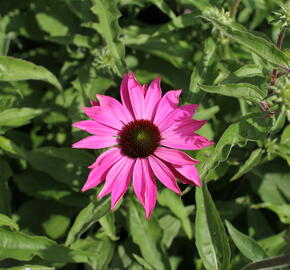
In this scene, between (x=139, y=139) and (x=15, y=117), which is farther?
(x=15, y=117)

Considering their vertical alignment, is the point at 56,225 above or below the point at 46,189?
below

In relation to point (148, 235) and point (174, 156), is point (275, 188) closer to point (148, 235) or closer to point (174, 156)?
point (148, 235)

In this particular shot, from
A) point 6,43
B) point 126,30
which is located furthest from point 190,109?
point 6,43

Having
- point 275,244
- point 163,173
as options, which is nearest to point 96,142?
point 163,173

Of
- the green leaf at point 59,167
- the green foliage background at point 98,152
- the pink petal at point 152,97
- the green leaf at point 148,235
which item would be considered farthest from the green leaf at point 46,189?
the pink petal at point 152,97

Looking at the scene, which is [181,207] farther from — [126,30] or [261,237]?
[126,30]
